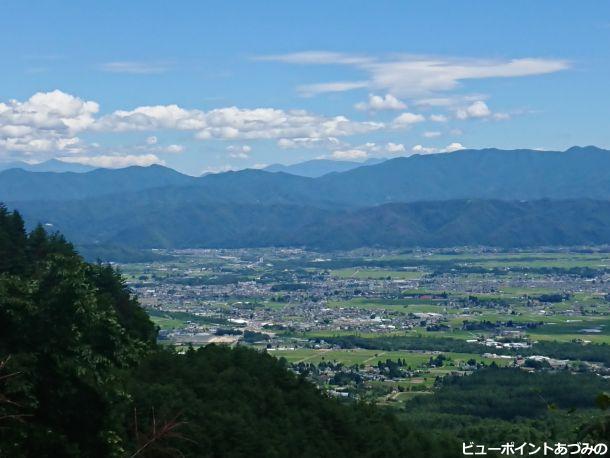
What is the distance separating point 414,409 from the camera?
59625 millimetres

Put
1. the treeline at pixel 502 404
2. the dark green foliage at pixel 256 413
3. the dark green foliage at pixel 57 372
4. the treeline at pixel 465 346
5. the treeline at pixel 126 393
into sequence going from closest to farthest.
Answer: the dark green foliage at pixel 57 372 → the treeline at pixel 126 393 → the dark green foliage at pixel 256 413 → the treeline at pixel 502 404 → the treeline at pixel 465 346

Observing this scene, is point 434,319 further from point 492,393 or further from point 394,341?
point 492,393

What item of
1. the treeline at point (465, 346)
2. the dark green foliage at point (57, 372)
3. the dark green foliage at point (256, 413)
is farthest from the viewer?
the treeline at point (465, 346)

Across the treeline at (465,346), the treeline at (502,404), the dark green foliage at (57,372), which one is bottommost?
the treeline at (465,346)

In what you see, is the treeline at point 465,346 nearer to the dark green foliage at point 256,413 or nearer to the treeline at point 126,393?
the dark green foliage at point 256,413

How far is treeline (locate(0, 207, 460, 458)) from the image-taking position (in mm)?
20344

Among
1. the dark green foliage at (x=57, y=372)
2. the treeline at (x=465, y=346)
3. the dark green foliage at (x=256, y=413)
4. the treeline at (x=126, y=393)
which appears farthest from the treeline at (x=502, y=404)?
Result: the dark green foliage at (x=57, y=372)

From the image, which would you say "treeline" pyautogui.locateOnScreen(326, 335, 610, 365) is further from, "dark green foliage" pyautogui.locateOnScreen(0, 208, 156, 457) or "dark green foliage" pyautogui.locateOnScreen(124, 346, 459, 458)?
"dark green foliage" pyautogui.locateOnScreen(0, 208, 156, 457)

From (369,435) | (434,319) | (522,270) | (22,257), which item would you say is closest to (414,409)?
(369,435)

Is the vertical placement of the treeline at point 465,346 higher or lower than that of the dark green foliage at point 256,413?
lower

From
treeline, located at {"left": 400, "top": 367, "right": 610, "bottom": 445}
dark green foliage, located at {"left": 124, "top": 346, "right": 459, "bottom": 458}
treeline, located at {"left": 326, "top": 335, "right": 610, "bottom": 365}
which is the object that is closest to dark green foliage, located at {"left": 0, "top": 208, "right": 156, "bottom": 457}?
dark green foliage, located at {"left": 124, "top": 346, "right": 459, "bottom": 458}

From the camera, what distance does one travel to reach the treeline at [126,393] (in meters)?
20.3

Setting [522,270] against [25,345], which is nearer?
[25,345]

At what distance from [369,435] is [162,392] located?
10615 millimetres
